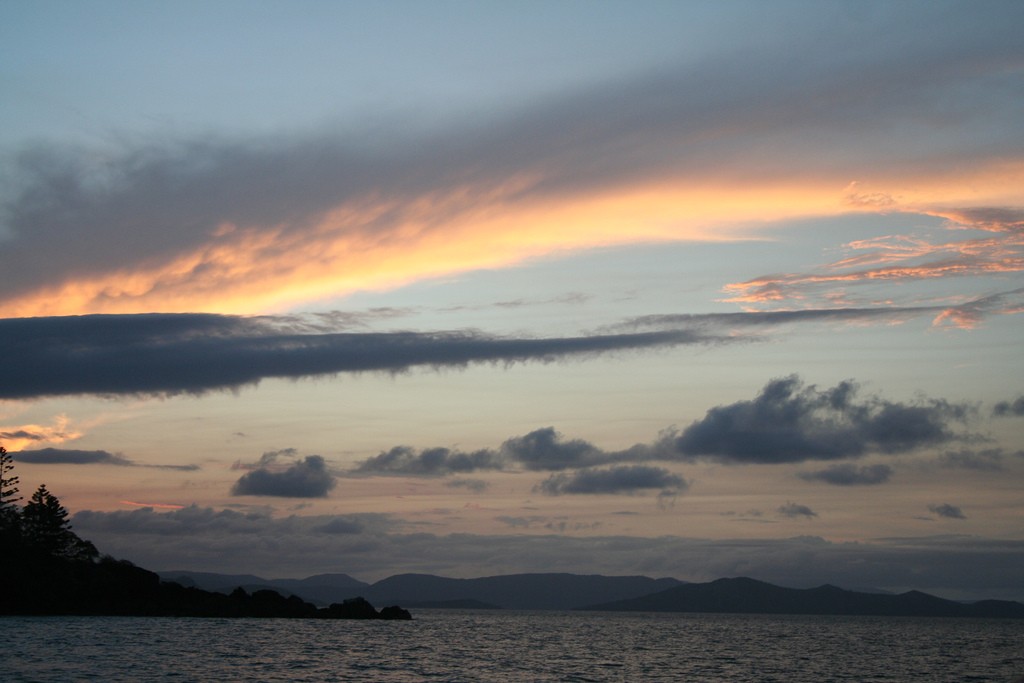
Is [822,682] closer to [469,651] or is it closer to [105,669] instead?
[469,651]

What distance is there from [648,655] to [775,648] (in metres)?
31.7

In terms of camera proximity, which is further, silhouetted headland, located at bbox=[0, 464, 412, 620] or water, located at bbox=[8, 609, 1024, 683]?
silhouetted headland, located at bbox=[0, 464, 412, 620]

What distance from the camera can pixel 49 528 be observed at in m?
160

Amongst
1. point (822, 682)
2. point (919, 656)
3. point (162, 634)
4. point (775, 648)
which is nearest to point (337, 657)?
point (162, 634)

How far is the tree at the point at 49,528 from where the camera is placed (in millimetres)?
158250

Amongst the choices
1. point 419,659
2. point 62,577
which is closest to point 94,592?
point 62,577

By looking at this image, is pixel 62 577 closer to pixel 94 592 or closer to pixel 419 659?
pixel 94 592

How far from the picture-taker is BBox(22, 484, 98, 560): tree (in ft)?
519

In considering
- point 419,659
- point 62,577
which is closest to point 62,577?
point 62,577

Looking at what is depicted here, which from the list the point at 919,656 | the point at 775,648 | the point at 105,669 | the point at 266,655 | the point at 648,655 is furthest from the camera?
the point at 775,648

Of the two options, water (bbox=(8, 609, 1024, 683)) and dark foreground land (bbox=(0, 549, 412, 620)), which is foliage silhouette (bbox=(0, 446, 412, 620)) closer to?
dark foreground land (bbox=(0, 549, 412, 620))

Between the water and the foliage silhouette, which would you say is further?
the foliage silhouette

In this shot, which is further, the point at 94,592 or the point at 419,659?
the point at 94,592

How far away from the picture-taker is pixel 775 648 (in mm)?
135000
